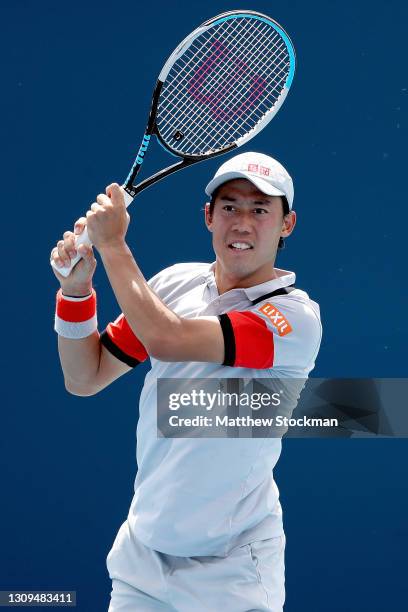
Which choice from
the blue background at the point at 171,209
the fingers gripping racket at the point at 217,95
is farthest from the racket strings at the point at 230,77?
the blue background at the point at 171,209

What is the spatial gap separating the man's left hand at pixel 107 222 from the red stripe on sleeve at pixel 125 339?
38 centimetres

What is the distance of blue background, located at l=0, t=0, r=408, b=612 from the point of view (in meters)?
3.56

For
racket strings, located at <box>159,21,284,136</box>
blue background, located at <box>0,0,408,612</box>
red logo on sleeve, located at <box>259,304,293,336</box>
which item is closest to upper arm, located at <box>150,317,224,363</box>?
red logo on sleeve, located at <box>259,304,293,336</box>

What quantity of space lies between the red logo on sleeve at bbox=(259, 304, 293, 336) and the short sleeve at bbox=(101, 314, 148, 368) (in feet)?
1.21

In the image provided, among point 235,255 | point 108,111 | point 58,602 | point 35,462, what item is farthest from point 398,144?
point 58,602

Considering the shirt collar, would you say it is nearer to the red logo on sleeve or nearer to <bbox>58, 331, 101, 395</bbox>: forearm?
the red logo on sleeve

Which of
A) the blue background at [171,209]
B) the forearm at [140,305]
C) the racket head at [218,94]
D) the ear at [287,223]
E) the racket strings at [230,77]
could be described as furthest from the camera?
the blue background at [171,209]

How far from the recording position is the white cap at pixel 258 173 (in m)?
2.26

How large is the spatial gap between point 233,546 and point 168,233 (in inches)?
60.9

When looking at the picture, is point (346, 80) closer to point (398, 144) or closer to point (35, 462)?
point (398, 144)

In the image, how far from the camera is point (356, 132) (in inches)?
141

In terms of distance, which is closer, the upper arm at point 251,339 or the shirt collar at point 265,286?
the upper arm at point 251,339

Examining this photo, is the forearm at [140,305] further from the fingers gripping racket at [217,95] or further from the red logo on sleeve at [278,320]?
the fingers gripping racket at [217,95]

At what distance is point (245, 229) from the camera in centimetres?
227
